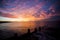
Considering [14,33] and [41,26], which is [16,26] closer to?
[14,33]

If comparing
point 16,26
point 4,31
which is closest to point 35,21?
point 16,26

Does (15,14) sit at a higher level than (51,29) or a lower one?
higher

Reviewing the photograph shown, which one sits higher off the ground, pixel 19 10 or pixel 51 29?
pixel 19 10

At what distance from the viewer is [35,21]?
2.61 m

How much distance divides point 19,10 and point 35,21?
0.87 ft

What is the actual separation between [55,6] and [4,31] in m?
0.78

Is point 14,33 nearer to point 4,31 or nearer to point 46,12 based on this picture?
point 4,31

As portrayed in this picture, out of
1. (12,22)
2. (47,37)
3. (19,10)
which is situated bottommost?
(47,37)

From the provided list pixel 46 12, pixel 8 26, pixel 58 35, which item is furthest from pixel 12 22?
pixel 58 35

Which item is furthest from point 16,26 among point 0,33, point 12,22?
point 0,33

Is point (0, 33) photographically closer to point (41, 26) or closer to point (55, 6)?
point (41, 26)

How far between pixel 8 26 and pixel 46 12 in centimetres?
55

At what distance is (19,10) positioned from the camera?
8.63 feet

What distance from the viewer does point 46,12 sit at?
2637 mm
